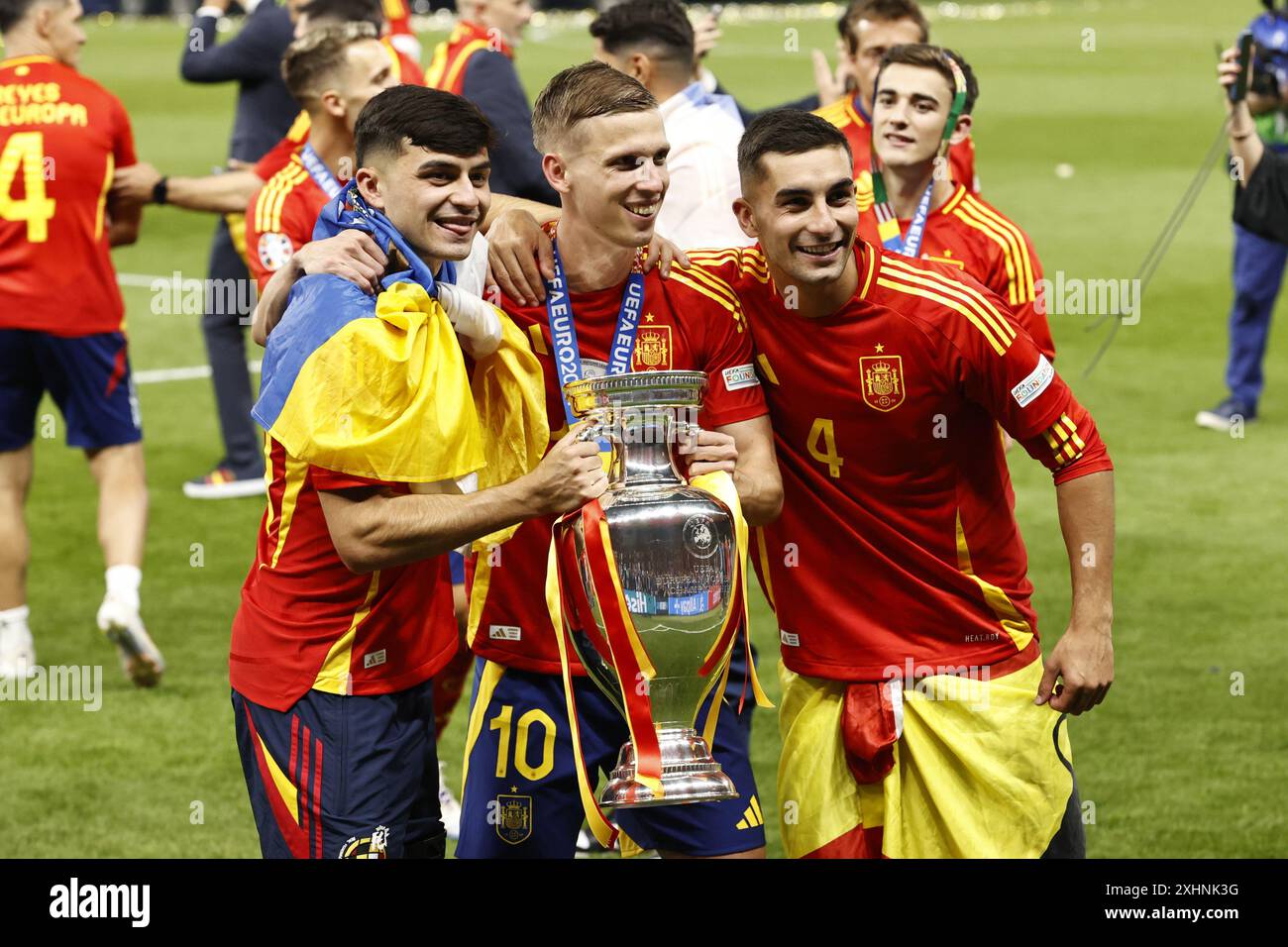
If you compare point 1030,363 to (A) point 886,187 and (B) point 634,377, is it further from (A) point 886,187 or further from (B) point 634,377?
(A) point 886,187

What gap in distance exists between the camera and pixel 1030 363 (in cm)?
418

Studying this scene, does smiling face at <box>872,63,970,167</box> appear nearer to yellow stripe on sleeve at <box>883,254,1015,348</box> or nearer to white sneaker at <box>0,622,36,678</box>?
yellow stripe on sleeve at <box>883,254,1015,348</box>

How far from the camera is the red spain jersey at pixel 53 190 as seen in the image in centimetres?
767

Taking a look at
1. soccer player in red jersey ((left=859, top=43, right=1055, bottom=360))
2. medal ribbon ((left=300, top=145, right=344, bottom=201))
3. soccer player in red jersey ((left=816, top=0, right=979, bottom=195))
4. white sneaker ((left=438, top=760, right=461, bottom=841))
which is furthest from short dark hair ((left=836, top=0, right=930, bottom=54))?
white sneaker ((left=438, top=760, right=461, bottom=841))

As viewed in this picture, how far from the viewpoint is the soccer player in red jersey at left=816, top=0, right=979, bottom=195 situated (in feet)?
25.1

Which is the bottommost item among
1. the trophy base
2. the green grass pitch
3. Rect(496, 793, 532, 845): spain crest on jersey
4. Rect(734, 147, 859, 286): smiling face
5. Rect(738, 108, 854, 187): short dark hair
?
the green grass pitch

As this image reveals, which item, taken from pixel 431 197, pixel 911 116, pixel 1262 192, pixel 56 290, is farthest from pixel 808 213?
pixel 56 290

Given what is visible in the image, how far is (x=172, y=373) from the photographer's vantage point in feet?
45.3

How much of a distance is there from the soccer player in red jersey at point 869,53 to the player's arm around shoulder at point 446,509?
164 inches

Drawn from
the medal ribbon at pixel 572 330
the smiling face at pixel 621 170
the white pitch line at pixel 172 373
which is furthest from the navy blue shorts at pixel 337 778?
the white pitch line at pixel 172 373

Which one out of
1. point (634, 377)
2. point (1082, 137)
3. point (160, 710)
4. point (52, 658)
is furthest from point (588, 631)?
point (1082, 137)

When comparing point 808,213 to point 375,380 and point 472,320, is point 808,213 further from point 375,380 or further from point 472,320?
point 375,380

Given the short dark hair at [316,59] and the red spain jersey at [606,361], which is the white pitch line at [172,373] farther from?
the red spain jersey at [606,361]

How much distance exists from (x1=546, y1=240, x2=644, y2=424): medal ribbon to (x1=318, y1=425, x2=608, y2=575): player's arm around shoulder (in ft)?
1.67
